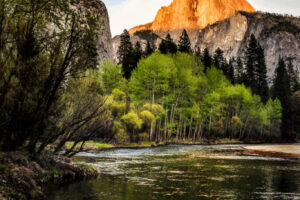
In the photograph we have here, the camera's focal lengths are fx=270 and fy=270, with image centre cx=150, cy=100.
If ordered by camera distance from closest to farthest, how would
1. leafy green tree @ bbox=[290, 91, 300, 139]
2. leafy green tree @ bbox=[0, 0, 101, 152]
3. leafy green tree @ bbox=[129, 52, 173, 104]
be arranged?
leafy green tree @ bbox=[0, 0, 101, 152] → leafy green tree @ bbox=[129, 52, 173, 104] → leafy green tree @ bbox=[290, 91, 300, 139]

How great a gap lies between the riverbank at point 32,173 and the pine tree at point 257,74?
7246 cm

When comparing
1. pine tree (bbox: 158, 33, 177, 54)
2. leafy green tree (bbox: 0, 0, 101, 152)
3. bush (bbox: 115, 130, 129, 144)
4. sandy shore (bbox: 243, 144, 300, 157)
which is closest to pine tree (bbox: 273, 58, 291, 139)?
pine tree (bbox: 158, 33, 177, 54)

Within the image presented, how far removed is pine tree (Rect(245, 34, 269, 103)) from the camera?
258 ft

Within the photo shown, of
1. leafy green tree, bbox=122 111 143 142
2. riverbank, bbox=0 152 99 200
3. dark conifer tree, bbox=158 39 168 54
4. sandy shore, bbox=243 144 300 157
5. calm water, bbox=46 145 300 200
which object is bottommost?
sandy shore, bbox=243 144 300 157

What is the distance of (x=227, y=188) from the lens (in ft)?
38.9

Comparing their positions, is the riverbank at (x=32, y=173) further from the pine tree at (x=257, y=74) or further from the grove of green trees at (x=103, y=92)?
the pine tree at (x=257, y=74)

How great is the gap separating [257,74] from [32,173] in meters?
79.4

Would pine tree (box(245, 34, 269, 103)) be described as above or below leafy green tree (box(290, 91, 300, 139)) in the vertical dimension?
above

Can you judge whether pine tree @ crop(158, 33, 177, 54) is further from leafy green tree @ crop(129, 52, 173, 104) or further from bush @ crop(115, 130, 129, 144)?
bush @ crop(115, 130, 129, 144)

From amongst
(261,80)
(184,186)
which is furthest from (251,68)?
(184,186)

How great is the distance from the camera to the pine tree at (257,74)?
78750 millimetres

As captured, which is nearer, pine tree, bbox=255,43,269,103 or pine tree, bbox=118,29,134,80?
pine tree, bbox=118,29,134,80

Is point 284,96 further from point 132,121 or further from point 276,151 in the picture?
point 132,121

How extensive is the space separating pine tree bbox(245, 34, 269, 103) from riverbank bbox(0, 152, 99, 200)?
2853 inches
